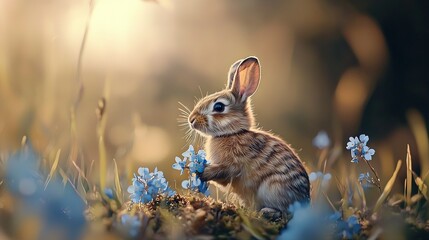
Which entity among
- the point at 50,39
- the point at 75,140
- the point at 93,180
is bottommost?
the point at 93,180

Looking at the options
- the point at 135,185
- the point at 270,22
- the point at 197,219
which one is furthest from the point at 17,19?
the point at 270,22

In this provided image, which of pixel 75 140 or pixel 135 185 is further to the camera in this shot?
pixel 75 140

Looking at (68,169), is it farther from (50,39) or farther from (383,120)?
(383,120)

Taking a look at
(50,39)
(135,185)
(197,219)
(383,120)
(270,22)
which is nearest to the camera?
(197,219)

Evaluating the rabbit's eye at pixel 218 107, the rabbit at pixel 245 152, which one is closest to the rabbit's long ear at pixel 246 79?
the rabbit at pixel 245 152

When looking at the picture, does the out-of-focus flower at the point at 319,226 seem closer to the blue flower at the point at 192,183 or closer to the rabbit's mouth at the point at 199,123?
the blue flower at the point at 192,183

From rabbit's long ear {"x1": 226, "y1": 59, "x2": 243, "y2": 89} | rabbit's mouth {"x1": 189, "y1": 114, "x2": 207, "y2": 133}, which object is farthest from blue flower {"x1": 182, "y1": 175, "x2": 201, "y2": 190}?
rabbit's long ear {"x1": 226, "y1": 59, "x2": 243, "y2": 89}
